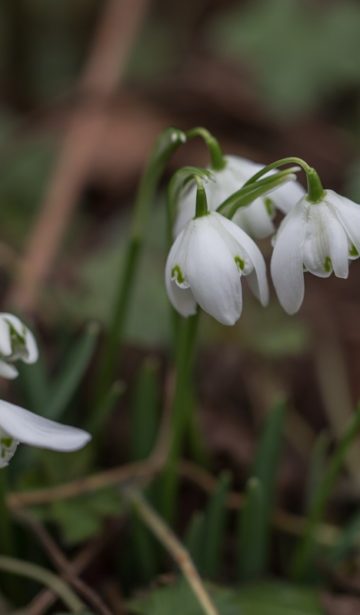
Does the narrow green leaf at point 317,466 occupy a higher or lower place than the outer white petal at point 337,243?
lower

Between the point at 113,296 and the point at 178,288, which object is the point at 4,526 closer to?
the point at 178,288

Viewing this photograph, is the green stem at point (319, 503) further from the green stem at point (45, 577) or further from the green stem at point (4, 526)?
the green stem at point (4, 526)

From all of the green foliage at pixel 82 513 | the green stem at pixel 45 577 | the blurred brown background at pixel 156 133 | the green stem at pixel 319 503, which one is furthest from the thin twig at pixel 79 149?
the green stem at pixel 319 503

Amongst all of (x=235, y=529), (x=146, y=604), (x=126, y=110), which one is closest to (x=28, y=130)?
(x=126, y=110)

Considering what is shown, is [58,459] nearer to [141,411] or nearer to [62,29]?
[141,411]

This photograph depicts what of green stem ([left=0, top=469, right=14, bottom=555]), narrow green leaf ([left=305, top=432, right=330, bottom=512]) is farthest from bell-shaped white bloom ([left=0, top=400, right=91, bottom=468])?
narrow green leaf ([left=305, top=432, right=330, bottom=512])

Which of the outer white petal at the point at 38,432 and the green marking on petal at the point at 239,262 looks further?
the green marking on petal at the point at 239,262
